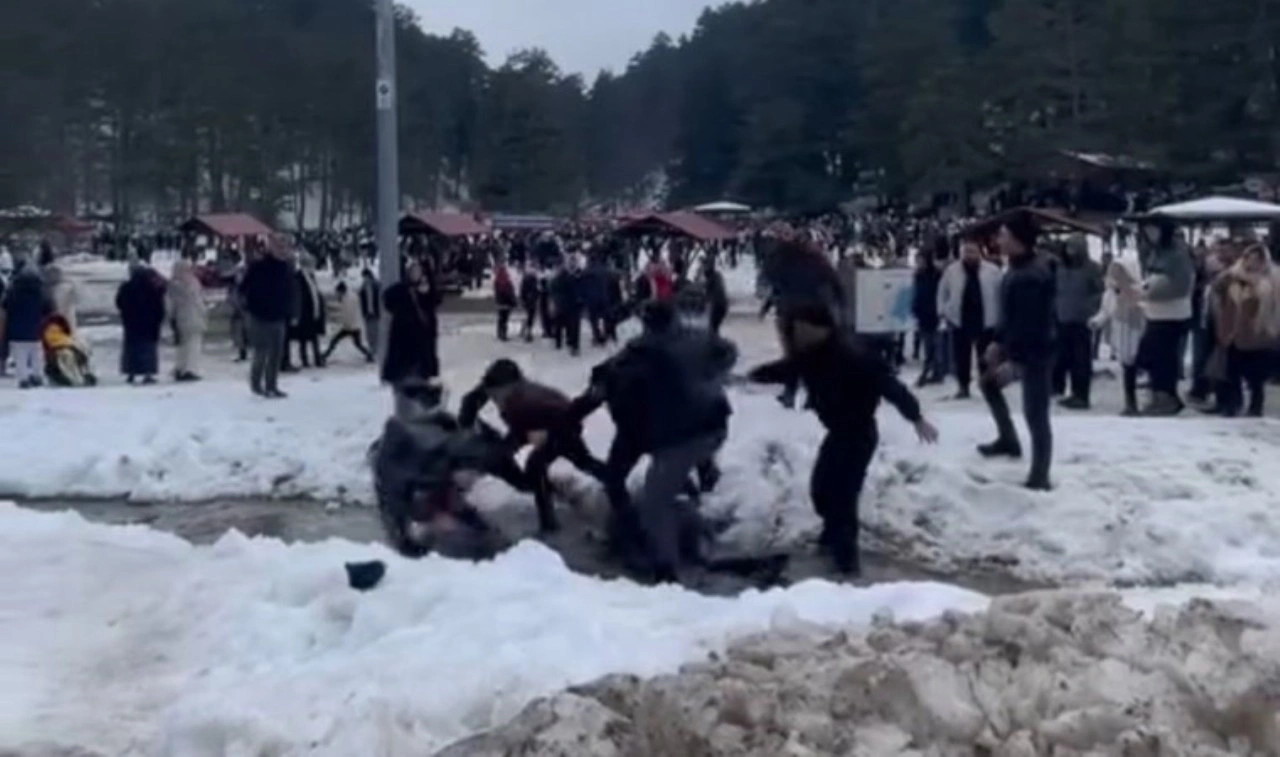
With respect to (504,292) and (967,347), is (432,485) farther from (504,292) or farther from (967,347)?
(504,292)

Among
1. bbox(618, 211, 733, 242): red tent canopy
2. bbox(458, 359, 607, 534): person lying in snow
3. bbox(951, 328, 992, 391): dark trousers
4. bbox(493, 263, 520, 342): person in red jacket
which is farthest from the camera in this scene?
bbox(618, 211, 733, 242): red tent canopy

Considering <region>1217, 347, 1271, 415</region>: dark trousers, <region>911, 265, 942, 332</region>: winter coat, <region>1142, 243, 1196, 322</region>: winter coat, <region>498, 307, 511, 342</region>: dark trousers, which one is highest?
<region>1142, 243, 1196, 322</region>: winter coat

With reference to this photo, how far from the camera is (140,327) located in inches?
912

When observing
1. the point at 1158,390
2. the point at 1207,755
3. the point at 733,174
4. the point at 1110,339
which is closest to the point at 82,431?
the point at 1158,390

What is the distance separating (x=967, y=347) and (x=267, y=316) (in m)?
6.20

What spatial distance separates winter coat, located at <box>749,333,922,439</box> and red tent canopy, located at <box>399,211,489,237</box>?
43863mm

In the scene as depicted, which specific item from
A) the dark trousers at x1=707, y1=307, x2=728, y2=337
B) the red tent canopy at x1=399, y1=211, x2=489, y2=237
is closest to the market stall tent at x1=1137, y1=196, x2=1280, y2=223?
the dark trousers at x1=707, y1=307, x2=728, y2=337

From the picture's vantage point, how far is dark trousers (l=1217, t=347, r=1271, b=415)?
54.5ft

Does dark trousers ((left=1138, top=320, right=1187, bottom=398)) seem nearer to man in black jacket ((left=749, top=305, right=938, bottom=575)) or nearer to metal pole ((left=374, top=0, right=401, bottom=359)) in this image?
metal pole ((left=374, top=0, right=401, bottom=359))

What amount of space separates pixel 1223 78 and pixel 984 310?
3739 centimetres

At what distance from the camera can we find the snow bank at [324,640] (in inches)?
296

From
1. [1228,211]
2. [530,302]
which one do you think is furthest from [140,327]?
[1228,211]

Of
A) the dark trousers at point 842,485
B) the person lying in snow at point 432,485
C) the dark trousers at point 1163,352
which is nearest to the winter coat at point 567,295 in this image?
the dark trousers at point 1163,352

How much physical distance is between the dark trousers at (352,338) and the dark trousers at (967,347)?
10.3 metres
